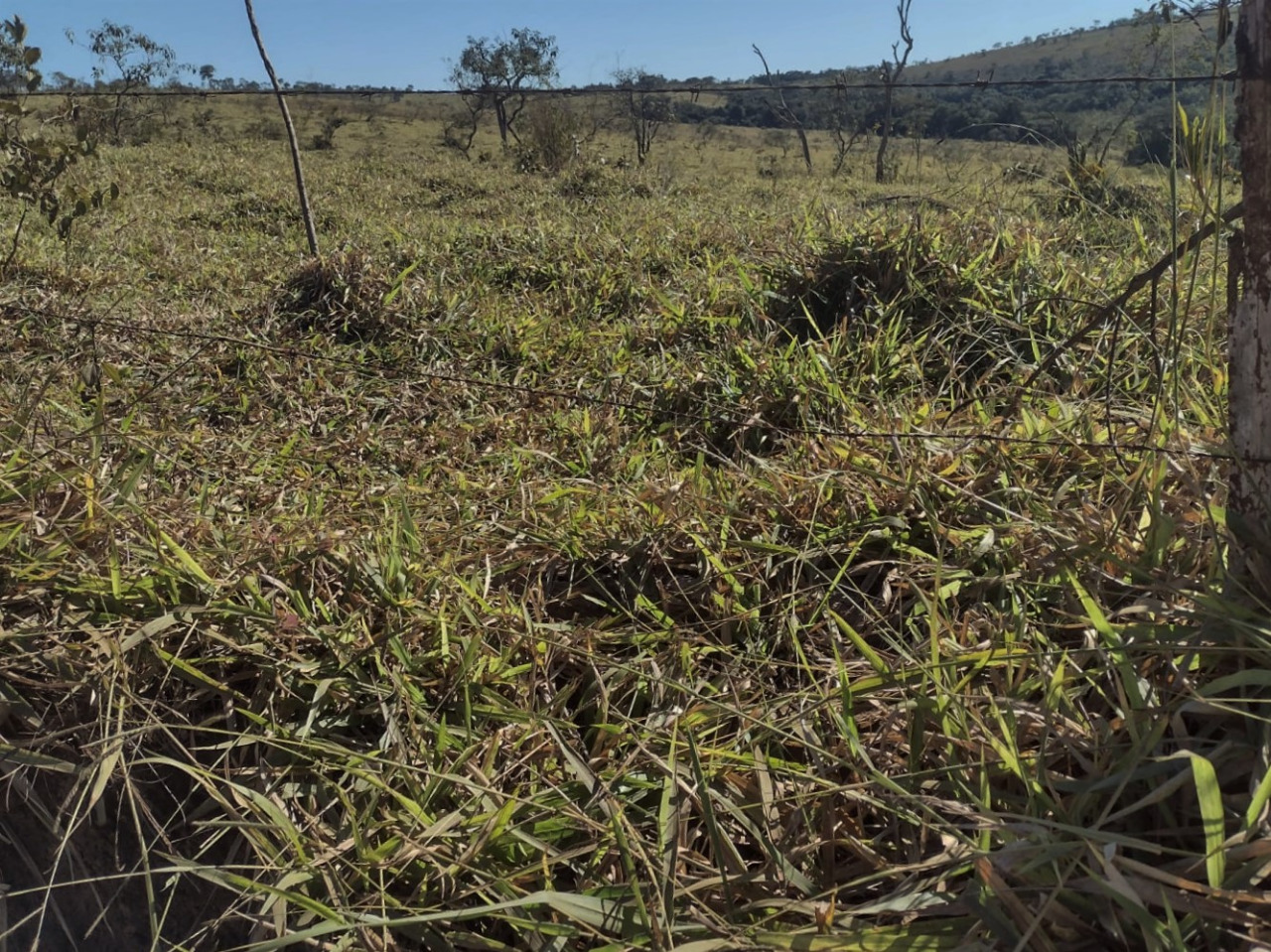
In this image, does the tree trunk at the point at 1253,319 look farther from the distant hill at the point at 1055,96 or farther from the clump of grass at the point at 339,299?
the clump of grass at the point at 339,299

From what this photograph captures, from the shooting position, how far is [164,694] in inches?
62.4

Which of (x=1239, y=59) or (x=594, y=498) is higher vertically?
(x=1239, y=59)

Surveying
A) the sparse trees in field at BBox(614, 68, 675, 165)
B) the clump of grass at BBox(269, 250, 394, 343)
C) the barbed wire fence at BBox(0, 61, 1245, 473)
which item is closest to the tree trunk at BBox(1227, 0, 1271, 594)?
the barbed wire fence at BBox(0, 61, 1245, 473)

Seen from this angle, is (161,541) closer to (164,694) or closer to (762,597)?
(164,694)

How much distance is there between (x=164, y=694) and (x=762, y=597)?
1.21 meters

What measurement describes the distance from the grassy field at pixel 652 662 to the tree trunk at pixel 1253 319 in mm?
68

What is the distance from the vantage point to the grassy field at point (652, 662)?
3.88 feet

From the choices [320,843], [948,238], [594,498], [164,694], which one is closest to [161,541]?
[164,694]

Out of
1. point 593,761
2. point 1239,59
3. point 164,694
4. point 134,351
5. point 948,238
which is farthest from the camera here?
point 948,238

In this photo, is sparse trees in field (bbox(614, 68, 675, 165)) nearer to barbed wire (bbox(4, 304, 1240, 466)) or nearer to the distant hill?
the distant hill

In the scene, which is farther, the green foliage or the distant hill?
the green foliage

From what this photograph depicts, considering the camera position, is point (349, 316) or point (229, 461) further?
point (349, 316)

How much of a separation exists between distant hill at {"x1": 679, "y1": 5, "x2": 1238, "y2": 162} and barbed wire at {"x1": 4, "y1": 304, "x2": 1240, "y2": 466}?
0.64 m

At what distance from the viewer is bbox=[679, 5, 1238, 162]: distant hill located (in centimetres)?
219
